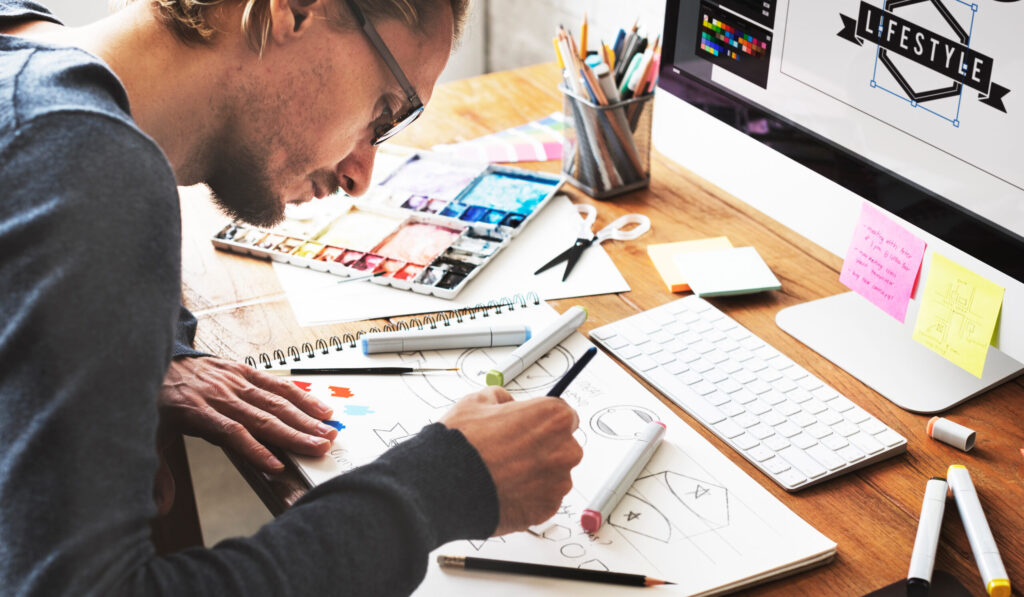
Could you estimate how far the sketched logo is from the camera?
2.53 feet

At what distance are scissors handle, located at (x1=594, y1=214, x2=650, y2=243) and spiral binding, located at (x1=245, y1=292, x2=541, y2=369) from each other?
0.17 m

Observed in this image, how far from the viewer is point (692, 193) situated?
1.32 metres

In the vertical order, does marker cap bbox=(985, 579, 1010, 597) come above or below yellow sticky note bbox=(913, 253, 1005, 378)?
below

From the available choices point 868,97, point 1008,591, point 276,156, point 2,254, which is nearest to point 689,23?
point 868,97

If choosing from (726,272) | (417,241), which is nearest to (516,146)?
(417,241)

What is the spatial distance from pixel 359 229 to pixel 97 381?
0.68 m

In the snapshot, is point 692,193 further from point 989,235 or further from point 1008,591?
point 1008,591

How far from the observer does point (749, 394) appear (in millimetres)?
927

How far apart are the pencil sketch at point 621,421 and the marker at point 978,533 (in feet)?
0.89

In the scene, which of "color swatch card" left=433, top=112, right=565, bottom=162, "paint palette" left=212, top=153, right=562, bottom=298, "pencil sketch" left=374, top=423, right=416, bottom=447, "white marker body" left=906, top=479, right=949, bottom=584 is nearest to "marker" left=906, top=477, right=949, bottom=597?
"white marker body" left=906, top=479, right=949, bottom=584

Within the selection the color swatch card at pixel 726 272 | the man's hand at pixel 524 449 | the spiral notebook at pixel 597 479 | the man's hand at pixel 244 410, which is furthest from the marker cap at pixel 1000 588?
the man's hand at pixel 244 410

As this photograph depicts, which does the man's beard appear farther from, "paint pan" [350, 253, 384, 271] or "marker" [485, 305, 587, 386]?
"marker" [485, 305, 587, 386]

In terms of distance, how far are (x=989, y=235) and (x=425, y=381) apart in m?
0.54

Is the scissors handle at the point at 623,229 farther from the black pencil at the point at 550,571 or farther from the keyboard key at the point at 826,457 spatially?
the black pencil at the point at 550,571
